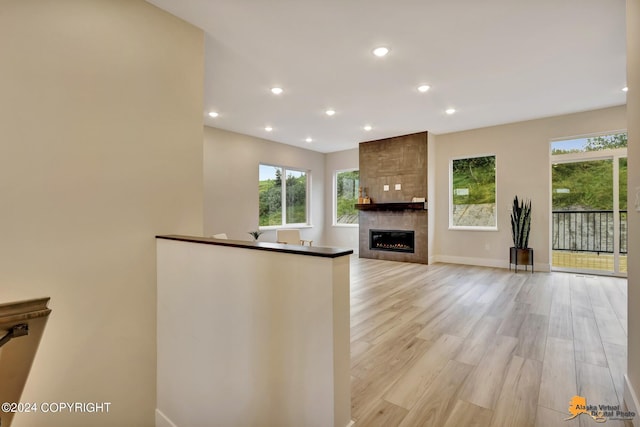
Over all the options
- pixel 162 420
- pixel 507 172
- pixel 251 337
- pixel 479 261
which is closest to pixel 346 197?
pixel 479 261

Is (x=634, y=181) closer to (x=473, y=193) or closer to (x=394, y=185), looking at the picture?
Answer: (x=473, y=193)

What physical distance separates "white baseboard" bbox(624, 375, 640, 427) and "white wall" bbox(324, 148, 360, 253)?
6.37m

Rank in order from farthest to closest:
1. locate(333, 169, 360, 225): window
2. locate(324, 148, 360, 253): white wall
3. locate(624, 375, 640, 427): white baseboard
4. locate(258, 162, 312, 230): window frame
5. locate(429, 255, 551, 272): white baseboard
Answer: locate(333, 169, 360, 225): window, locate(324, 148, 360, 253): white wall, locate(258, 162, 312, 230): window frame, locate(429, 255, 551, 272): white baseboard, locate(624, 375, 640, 427): white baseboard

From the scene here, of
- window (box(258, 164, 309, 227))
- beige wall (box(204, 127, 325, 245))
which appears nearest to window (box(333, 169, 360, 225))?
window (box(258, 164, 309, 227))

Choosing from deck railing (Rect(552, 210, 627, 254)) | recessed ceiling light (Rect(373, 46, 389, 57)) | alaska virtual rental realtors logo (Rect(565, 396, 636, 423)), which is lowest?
alaska virtual rental realtors logo (Rect(565, 396, 636, 423))

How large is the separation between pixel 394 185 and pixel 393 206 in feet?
1.75

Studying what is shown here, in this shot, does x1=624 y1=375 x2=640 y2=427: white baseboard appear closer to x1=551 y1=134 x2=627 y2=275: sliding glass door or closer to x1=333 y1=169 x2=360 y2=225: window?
x1=551 y1=134 x2=627 y2=275: sliding glass door

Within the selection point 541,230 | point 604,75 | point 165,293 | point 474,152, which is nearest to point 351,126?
point 474,152

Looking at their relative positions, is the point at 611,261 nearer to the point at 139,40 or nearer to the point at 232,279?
the point at 232,279

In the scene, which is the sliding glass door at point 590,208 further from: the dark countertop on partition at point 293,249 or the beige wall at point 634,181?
the dark countertop on partition at point 293,249

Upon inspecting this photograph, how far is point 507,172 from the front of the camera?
5.81 meters

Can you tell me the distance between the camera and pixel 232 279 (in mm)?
1633

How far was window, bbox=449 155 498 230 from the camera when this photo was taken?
20.0 feet

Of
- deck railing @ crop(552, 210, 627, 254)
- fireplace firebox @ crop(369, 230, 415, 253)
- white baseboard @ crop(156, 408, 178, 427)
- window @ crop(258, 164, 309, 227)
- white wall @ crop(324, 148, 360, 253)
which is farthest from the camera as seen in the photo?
white wall @ crop(324, 148, 360, 253)
